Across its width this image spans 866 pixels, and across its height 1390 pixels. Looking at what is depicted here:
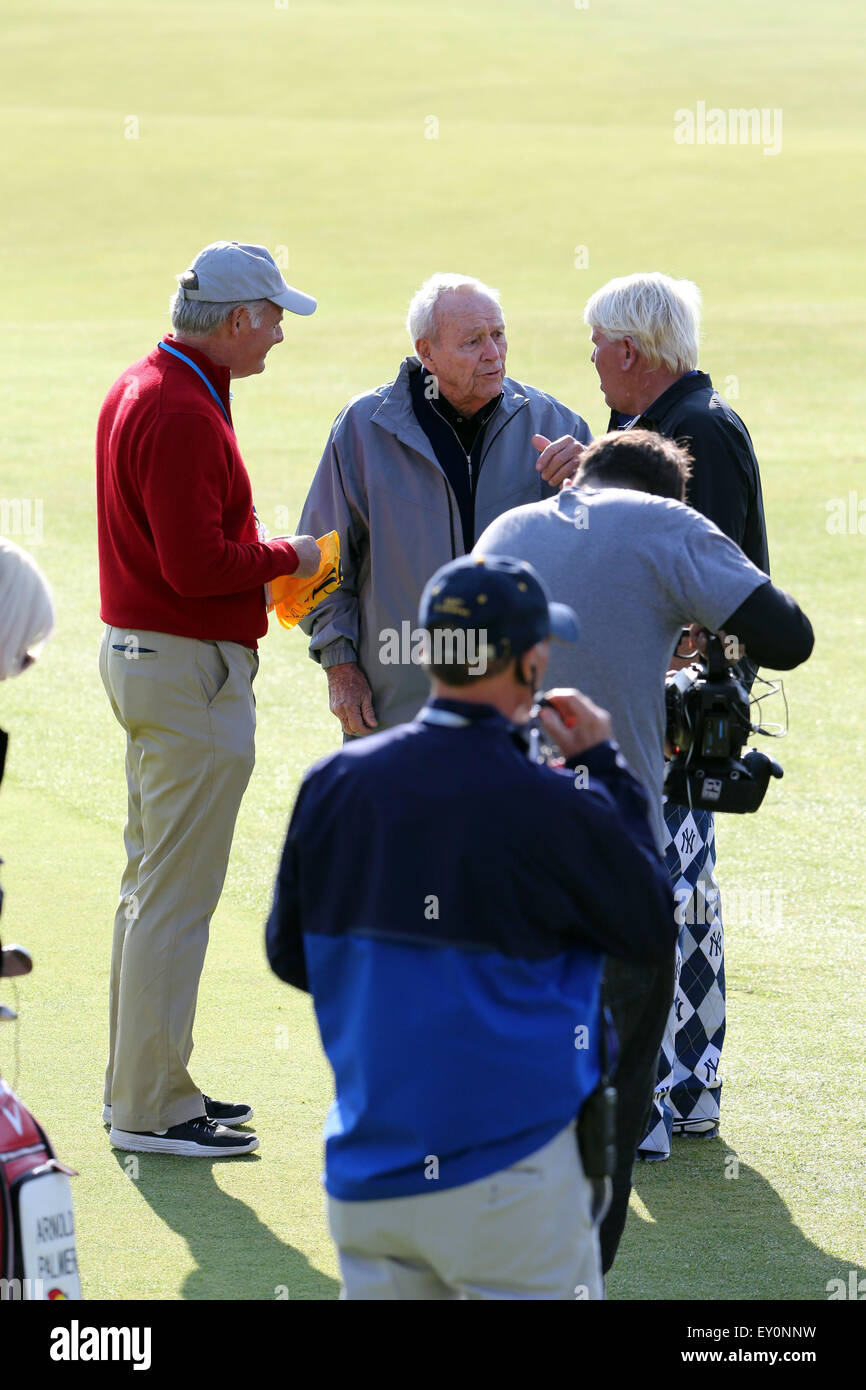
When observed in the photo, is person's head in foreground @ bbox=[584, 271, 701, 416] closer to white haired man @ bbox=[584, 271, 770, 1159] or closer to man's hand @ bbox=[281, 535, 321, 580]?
white haired man @ bbox=[584, 271, 770, 1159]

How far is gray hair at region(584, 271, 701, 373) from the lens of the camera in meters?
4.65

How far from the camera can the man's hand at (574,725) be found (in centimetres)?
287

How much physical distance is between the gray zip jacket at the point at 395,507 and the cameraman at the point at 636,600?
1250 mm

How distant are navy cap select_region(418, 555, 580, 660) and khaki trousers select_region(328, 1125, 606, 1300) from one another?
0.77 meters

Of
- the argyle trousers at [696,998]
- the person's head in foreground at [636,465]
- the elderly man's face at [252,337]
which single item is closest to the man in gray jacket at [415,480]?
the elderly man's face at [252,337]

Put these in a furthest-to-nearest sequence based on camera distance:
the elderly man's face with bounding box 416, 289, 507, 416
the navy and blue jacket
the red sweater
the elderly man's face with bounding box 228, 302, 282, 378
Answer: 1. the elderly man's face with bounding box 416, 289, 507, 416
2. the elderly man's face with bounding box 228, 302, 282, 378
3. the red sweater
4. the navy and blue jacket

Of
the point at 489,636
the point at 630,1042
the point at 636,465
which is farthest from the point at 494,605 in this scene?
the point at 630,1042

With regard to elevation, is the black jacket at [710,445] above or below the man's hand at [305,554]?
above

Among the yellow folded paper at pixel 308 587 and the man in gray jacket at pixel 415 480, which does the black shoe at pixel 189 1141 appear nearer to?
the man in gray jacket at pixel 415 480

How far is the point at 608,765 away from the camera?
2871 mm

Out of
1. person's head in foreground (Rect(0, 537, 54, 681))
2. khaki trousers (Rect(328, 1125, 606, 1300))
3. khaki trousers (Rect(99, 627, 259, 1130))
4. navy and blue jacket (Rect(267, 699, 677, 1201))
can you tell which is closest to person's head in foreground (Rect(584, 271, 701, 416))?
khaki trousers (Rect(99, 627, 259, 1130))

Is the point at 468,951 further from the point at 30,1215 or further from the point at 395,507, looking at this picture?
the point at 395,507
